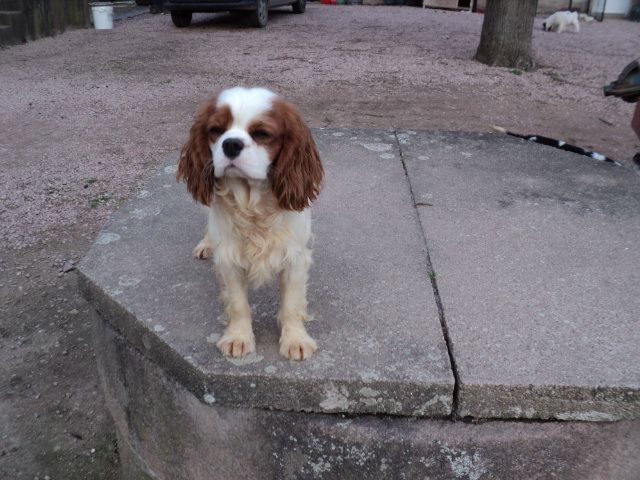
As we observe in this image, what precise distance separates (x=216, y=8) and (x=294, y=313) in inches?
468

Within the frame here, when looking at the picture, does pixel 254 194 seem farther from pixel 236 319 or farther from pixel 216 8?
pixel 216 8

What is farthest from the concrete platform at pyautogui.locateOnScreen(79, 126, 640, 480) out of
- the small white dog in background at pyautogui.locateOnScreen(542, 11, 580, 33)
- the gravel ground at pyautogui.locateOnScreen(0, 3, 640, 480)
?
the small white dog in background at pyautogui.locateOnScreen(542, 11, 580, 33)

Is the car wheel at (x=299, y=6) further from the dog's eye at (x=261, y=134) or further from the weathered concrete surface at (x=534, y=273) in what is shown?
the dog's eye at (x=261, y=134)

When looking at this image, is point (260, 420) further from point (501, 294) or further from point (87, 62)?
point (87, 62)

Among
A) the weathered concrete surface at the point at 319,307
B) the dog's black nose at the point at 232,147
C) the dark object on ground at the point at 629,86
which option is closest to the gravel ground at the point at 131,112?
the weathered concrete surface at the point at 319,307

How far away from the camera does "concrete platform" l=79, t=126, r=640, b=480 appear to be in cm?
196

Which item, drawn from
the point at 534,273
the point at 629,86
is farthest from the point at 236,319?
the point at 629,86

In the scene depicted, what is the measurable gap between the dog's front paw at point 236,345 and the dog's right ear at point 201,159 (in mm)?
516

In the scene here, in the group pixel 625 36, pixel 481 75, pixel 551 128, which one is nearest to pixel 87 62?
pixel 481 75

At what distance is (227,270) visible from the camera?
2100mm

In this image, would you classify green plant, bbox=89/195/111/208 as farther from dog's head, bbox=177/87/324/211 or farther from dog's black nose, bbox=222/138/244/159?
dog's black nose, bbox=222/138/244/159

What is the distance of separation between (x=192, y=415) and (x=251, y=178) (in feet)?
3.20

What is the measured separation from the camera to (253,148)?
74.5 inches

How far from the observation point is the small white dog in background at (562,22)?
1374 cm
